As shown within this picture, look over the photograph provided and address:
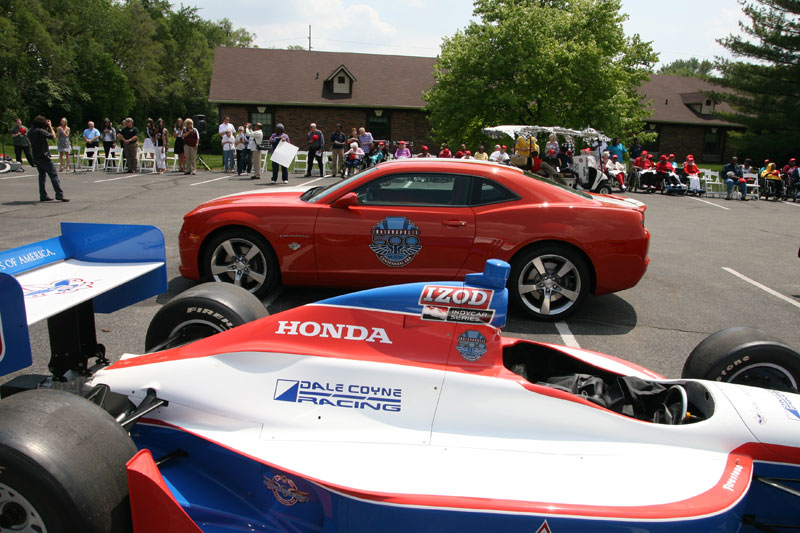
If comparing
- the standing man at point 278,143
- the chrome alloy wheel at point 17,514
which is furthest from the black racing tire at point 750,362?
the standing man at point 278,143

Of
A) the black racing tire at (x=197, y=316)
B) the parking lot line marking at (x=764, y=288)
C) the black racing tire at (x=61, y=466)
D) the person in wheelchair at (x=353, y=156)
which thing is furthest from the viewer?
the person in wheelchair at (x=353, y=156)

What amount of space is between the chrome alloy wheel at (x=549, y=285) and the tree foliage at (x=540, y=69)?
20788mm

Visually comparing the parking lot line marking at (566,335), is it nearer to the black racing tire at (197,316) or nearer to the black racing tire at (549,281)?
the black racing tire at (549,281)

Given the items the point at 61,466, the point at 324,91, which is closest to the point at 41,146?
the point at 61,466

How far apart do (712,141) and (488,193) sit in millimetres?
40686

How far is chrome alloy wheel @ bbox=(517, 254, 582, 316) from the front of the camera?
6.00 metres

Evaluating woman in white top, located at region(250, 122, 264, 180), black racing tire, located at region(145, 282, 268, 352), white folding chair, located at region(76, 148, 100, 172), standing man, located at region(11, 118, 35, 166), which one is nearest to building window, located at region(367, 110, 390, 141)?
woman in white top, located at region(250, 122, 264, 180)

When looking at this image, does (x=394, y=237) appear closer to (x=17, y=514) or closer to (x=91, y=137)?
(x=17, y=514)

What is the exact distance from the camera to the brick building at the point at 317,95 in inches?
1355

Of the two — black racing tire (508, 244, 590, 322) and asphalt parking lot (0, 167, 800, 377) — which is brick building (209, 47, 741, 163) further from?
black racing tire (508, 244, 590, 322)

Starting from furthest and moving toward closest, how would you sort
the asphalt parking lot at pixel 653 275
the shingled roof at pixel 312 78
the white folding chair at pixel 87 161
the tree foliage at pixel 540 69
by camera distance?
the shingled roof at pixel 312 78, the tree foliage at pixel 540 69, the white folding chair at pixel 87 161, the asphalt parking lot at pixel 653 275

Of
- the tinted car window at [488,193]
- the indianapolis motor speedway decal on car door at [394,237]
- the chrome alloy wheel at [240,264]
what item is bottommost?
the chrome alloy wheel at [240,264]

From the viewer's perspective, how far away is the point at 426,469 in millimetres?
2582

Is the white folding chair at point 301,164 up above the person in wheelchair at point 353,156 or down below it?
below
